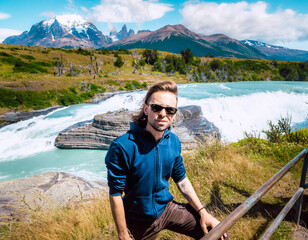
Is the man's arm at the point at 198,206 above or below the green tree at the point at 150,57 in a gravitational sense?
below

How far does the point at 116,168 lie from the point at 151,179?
370mm

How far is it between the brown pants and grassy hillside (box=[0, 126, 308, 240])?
1041 millimetres

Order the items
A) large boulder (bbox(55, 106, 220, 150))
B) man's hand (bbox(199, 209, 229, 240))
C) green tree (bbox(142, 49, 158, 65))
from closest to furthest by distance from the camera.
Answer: man's hand (bbox(199, 209, 229, 240))
large boulder (bbox(55, 106, 220, 150))
green tree (bbox(142, 49, 158, 65))

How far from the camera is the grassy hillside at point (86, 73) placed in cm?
2209

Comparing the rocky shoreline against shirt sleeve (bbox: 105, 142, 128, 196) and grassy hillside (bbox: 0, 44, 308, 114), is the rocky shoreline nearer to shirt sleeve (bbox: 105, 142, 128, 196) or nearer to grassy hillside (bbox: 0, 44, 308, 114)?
grassy hillside (bbox: 0, 44, 308, 114)

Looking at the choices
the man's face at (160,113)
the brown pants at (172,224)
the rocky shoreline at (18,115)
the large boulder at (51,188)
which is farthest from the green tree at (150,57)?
the brown pants at (172,224)

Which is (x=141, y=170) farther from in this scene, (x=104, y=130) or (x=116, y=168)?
(x=104, y=130)

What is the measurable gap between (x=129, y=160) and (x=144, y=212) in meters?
0.56

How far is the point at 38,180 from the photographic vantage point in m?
5.88

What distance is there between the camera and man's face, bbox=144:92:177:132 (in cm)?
173

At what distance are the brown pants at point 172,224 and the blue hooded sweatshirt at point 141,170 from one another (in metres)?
0.07

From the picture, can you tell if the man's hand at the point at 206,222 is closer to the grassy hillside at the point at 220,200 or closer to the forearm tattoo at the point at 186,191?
the forearm tattoo at the point at 186,191

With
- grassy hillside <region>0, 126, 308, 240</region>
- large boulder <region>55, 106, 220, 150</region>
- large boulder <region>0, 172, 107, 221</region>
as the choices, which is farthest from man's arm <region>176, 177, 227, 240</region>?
large boulder <region>55, 106, 220, 150</region>

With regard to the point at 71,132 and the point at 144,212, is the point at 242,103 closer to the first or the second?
the point at 71,132
